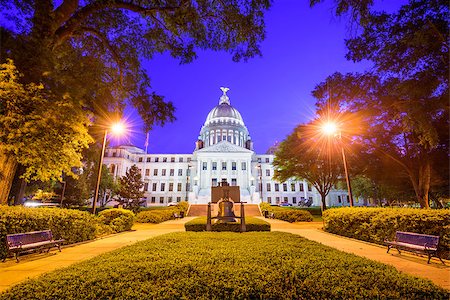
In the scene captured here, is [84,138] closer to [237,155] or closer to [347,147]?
[347,147]

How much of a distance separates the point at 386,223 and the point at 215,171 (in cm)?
5516

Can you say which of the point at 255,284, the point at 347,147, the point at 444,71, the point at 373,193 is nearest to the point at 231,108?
the point at 373,193

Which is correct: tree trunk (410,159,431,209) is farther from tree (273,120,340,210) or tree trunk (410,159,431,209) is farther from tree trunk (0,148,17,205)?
tree trunk (0,148,17,205)

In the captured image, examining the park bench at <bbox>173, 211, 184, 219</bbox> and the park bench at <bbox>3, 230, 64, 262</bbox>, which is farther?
the park bench at <bbox>173, 211, 184, 219</bbox>

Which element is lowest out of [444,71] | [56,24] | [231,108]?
[56,24]

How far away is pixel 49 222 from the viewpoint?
845cm

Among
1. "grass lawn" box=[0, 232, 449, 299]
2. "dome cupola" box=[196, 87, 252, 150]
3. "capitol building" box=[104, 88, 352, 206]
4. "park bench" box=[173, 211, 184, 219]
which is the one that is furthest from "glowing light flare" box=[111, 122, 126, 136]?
"dome cupola" box=[196, 87, 252, 150]

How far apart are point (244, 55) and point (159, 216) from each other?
58.0ft

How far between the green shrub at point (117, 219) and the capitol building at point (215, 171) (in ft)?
127

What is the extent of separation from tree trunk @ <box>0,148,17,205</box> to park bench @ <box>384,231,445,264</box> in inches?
530

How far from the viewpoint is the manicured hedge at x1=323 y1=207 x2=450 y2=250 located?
7224 millimetres

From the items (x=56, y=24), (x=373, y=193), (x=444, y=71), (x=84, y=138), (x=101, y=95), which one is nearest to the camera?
(x=56, y=24)

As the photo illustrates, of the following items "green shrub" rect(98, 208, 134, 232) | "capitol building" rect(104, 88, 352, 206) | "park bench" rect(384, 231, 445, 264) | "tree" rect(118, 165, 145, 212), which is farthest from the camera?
"capitol building" rect(104, 88, 352, 206)

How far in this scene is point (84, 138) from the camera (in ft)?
29.1
